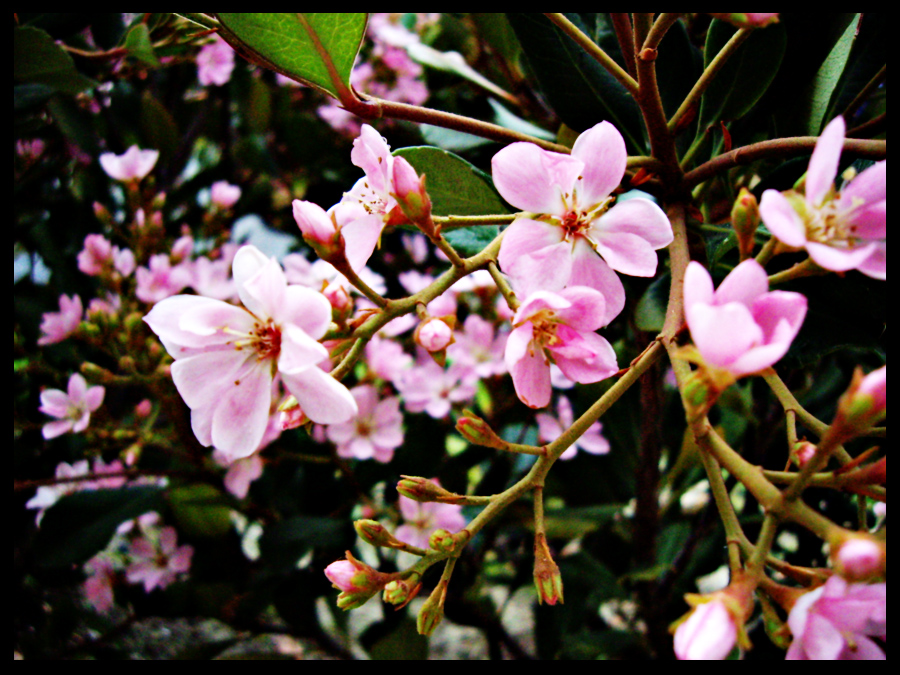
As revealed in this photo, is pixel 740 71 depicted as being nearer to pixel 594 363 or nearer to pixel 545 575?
pixel 594 363

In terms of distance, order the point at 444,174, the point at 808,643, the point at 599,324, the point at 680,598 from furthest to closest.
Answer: the point at 680,598 < the point at 444,174 < the point at 599,324 < the point at 808,643

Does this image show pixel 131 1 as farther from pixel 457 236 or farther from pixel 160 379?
pixel 160 379

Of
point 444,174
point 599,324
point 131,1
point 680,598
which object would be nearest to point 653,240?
point 599,324

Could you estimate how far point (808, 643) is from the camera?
0.95ft

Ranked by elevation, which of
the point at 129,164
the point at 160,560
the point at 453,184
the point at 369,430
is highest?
the point at 453,184

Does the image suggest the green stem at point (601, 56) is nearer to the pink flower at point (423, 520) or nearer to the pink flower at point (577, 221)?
the pink flower at point (577, 221)

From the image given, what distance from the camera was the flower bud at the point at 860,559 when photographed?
0.27m

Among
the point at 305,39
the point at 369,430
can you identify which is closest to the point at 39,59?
the point at 305,39

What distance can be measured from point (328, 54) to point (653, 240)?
Answer: 27 centimetres

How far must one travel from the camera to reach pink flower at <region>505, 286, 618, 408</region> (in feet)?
1.26

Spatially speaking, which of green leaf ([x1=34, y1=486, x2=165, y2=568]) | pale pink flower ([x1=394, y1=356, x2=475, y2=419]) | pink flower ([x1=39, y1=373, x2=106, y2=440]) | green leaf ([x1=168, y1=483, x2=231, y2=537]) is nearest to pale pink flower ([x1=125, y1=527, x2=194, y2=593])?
green leaf ([x1=168, y1=483, x2=231, y2=537])

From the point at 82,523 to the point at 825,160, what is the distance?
3.60ft

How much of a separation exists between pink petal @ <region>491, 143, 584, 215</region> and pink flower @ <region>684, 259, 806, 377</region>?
136mm

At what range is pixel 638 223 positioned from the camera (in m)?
0.42
